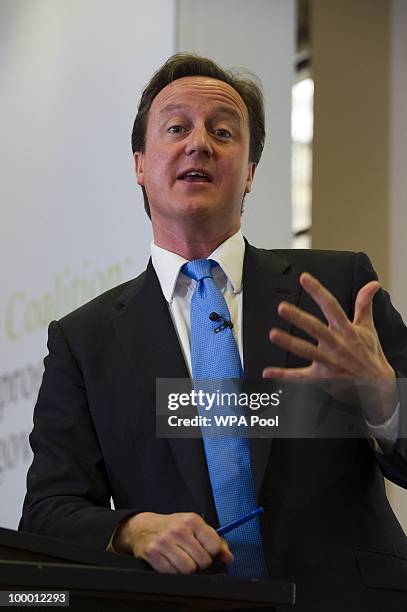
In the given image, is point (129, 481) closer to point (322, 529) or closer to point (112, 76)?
point (322, 529)

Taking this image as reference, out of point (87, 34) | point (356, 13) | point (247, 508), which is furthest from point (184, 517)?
point (356, 13)

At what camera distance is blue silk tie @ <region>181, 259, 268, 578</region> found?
1633mm

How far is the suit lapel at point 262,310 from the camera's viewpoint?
5.46 ft

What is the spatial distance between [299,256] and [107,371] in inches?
17.3

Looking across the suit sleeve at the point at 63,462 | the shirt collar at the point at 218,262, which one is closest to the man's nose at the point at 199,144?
the shirt collar at the point at 218,262

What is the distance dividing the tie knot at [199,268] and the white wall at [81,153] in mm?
1334

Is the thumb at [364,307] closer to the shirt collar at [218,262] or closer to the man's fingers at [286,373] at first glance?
the man's fingers at [286,373]

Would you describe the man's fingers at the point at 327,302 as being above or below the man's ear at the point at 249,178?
below

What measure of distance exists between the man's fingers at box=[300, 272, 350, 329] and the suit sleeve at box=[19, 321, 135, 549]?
43 centimetres

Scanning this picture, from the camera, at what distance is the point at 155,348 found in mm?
1833

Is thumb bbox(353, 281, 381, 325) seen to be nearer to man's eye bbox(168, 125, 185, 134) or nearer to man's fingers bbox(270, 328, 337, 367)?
man's fingers bbox(270, 328, 337, 367)

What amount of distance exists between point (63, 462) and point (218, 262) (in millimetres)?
471

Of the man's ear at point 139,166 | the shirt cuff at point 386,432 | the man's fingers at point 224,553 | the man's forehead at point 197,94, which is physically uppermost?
the man's forehead at point 197,94

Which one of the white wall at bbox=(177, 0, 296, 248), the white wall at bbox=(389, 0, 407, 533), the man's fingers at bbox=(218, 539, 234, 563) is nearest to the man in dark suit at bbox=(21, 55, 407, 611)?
the man's fingers at bbox=(218, 539, 234, 563)
